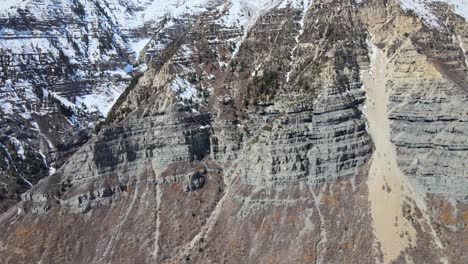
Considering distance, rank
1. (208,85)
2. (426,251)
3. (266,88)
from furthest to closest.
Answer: (208,85)
(266,88)
(426,251)

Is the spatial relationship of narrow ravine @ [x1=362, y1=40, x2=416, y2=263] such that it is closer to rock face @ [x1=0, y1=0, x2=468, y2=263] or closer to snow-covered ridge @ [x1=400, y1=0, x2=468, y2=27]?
rock face @ [x1=0, y1=0, x2=468, y2=263]

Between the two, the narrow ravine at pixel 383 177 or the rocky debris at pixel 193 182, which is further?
the rocky debris at pixel 193 182

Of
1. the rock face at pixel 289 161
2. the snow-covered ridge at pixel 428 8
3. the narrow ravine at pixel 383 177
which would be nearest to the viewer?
the narrow ravine at pixel 383 177

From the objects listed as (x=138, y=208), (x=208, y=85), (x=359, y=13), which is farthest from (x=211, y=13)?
(x=138, y=208)

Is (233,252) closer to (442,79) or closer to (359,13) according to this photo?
(442,79)

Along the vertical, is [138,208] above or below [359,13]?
below

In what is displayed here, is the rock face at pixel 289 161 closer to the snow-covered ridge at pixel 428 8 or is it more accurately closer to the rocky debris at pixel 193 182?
the rocky debris at pixel 193 182

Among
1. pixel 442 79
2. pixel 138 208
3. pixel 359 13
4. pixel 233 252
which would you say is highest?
pixel 359 13

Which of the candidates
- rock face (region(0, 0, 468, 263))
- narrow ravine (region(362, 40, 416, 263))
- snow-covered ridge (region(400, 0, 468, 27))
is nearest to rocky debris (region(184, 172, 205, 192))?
rock face (region(0, 0, 468, 263))

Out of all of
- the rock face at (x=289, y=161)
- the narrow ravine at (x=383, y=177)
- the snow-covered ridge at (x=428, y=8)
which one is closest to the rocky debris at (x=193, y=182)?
the rock face at (x=289, y=161)
